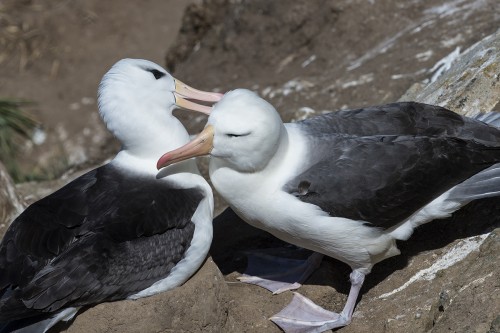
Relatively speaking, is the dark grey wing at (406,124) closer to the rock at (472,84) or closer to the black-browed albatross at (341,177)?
the black-browed albatross at (341,177)

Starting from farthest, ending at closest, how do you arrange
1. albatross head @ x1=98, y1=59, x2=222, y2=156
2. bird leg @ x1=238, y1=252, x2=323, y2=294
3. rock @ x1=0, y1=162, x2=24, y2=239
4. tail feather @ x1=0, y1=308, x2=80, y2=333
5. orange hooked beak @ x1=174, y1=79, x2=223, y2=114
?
1. rock @ x1=0, y1=162, x2=24, y2=239
2. orange hooked beak @ x1=174, y1=79, x2=223, y2=114
3. bird leg @ x1=238, y1=252, x2=323, y2=294
4. albatross head @ x1=98, y1=59, x2=222, y2=156
5. tail feather @ x1=0, y1=308, x2=80, y2=333

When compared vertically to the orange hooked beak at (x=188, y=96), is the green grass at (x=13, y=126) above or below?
below

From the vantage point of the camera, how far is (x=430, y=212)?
6.06 meters

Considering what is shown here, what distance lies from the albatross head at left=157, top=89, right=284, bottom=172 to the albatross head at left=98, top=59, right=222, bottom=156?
0.50m

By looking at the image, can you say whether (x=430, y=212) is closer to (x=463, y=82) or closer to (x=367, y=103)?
(x=463, y=82)

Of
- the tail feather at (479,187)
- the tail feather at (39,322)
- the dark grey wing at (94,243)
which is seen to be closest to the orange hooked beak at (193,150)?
the dark grey wing at (94,243)

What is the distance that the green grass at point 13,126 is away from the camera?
499 inches

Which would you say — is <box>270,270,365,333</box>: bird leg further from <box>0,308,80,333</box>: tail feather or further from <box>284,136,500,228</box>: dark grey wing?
<box>0,308,80,333</box>: tail feather

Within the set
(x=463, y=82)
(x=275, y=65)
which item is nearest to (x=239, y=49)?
(x=275, y=65)

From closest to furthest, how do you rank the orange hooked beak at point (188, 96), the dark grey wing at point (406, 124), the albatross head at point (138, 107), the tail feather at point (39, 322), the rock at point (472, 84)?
the tail feather at point (39, 322), the dark grey wing at point (406, 124), the albatross head at point (138, 107), the orange hooked beak at point (188, 96), the rock at point (472, 84)

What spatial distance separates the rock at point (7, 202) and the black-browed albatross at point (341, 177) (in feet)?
7.63

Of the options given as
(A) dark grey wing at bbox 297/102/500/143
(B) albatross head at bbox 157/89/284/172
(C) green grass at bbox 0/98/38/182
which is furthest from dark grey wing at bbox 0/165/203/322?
(C) green grass at bbox 0/98/38/182

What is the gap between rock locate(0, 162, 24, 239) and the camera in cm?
773

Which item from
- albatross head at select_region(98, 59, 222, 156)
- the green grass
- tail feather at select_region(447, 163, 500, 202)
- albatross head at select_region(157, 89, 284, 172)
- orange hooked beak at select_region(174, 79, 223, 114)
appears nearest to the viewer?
albatross head at select_region(157, 89, 284, 172)
